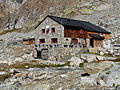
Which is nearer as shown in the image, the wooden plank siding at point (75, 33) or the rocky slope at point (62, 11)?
the wooden plank siding at point (75, 33)

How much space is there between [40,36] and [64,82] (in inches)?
1344

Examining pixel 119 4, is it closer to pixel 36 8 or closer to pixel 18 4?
pixel 36 8

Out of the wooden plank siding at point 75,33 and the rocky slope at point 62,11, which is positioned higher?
the rocky slope at point 62,11

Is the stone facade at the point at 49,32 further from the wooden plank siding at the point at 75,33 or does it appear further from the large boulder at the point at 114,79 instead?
the large boulder at the point at 114,79

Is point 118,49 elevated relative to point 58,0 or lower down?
lower down

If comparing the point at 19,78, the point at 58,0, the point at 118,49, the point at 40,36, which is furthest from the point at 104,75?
the point at 58,0

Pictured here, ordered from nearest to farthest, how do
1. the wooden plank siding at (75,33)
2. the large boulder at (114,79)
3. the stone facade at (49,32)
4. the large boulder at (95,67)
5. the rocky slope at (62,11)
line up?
the large boulder at (114,79) → the large boulder at (95,67) → the stone facade at (49,32) → the wooden plank siding at (75,33) → the rocky slope at (62,11)

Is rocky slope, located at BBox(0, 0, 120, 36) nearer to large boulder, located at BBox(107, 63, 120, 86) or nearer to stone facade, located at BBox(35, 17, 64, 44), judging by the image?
stone facade, located at BBox(35, 17, 64, 44)

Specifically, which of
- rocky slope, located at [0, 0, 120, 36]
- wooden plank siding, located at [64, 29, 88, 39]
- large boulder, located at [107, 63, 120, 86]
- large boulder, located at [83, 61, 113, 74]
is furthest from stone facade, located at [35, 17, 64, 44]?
large boulder, located at [107, 63, 120, 86]

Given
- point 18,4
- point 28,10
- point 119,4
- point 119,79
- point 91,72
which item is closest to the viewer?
point 119,79

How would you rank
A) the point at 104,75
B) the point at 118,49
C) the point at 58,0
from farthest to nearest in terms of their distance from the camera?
1. the point at 58,0
2. the point at 118,49
3. the point at 104,75

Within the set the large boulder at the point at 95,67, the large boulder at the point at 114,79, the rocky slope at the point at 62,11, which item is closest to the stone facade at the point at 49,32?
the large boulder at the point at 95,67

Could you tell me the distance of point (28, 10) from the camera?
139 m

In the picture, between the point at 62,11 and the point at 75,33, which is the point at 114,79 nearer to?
the point at 75,33
